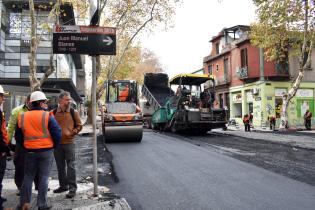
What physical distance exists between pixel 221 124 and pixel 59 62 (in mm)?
20412

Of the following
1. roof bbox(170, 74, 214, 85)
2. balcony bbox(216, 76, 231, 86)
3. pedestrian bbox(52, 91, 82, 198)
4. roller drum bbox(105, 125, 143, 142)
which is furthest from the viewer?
balcony bbox(216, 76, 231, 86)

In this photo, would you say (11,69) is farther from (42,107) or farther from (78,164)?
(42,107)

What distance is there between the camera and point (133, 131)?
1453cm

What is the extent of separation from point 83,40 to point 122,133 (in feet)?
Answer: 29.6

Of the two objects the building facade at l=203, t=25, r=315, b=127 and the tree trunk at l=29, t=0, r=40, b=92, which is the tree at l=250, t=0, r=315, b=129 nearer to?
the building facade at l=203, t=25, r=315, b=127

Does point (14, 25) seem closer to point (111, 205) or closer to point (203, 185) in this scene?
point (203, 185)

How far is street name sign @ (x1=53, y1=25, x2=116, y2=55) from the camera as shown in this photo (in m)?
5.62

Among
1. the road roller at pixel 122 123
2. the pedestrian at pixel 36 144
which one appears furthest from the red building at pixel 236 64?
the pedestrian at pixel 36 144

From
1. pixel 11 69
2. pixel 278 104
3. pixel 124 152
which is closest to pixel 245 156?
pixel 124 152

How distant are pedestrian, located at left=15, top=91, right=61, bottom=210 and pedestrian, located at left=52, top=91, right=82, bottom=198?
80cm

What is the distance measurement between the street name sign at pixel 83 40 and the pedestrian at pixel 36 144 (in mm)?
965

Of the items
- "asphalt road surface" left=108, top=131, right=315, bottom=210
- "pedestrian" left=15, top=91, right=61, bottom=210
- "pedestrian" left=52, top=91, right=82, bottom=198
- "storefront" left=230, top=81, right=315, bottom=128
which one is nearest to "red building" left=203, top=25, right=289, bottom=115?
"storefront" left=230, top=81, right=315, bottom=128

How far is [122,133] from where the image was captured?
14.5 metres

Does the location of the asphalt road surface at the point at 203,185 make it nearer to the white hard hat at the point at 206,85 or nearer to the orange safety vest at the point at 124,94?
the orange safety vest at the point at 124,94
